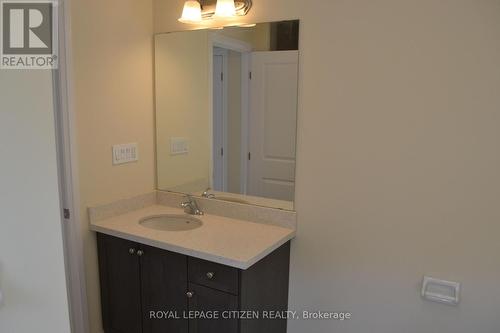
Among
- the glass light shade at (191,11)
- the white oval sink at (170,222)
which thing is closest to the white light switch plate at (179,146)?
the white oval sink at (170,222)

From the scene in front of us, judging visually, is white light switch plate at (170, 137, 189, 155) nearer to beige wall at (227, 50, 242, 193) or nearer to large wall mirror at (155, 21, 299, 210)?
large wall mirror at (155, 21, 299, 210)

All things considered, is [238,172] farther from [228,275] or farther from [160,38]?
[160,38]

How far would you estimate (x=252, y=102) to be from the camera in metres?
2.18

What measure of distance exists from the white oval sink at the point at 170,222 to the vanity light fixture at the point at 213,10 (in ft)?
3.92

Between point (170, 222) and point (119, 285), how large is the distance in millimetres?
465

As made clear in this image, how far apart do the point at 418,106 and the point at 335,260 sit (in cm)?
90

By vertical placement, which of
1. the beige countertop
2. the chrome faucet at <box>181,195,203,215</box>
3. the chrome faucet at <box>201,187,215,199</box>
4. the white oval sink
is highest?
the chrome faucet at <box>201,187,215,199</box>

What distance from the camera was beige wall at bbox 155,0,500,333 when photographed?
1.64m

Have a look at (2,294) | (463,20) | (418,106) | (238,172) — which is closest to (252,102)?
(238,172)

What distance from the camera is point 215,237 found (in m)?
1.96

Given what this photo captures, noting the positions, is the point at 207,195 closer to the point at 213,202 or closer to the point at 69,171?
the point at 213,202

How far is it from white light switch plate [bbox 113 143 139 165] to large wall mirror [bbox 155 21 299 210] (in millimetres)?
187
